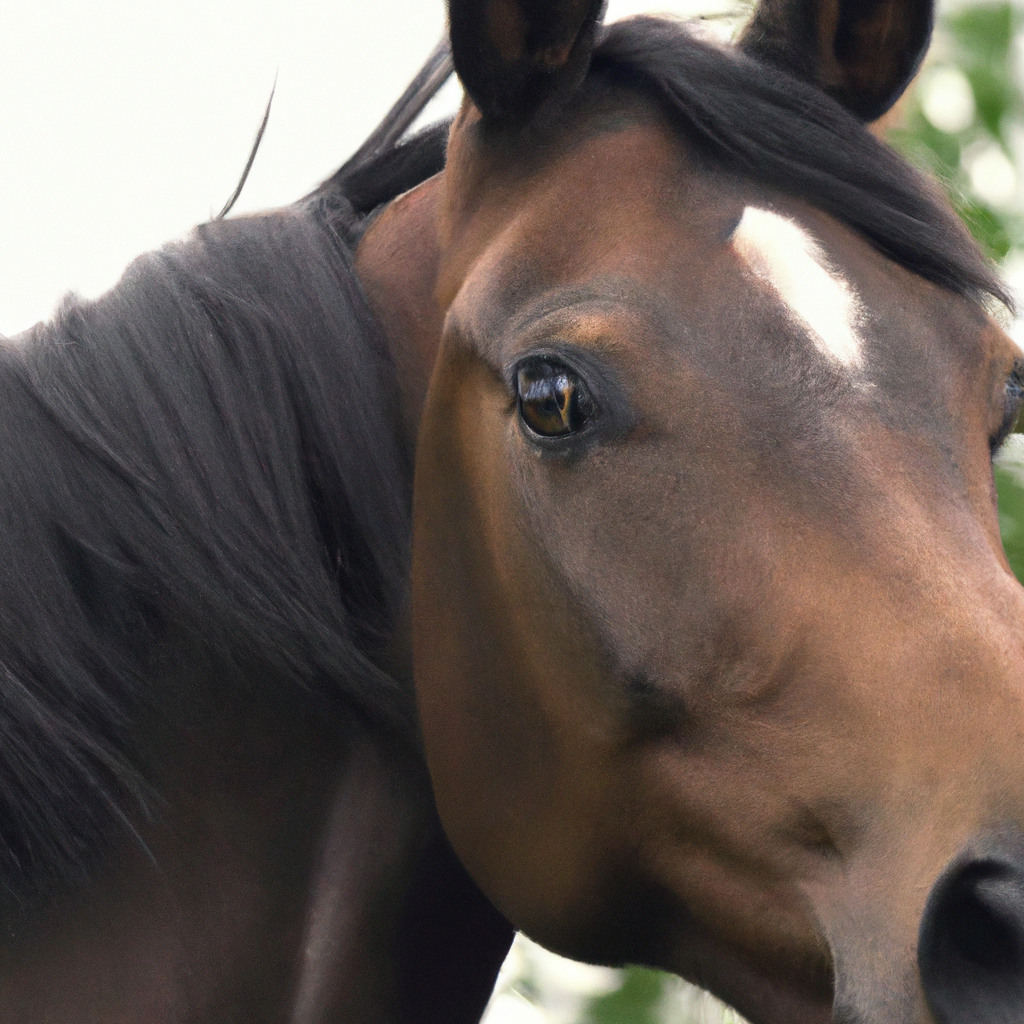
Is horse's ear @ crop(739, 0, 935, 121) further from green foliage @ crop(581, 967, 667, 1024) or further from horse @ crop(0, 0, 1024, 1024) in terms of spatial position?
green foliage @ crop(581, 967, 667, 1024)

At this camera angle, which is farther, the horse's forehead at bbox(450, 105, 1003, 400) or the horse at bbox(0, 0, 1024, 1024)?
the horse's forehead at bbox(450, 105, 1003, 400)

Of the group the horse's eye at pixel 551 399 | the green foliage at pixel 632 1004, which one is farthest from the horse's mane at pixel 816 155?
the green foliage at pixel 632 1004

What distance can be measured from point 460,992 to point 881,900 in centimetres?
91

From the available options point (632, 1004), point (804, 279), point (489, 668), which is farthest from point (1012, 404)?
point (632, 1004)

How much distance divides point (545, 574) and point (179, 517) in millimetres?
552

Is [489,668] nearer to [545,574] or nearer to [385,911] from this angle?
[545,574]

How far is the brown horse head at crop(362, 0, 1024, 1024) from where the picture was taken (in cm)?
135

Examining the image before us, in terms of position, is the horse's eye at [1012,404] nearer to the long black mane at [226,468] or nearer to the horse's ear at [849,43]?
the long black mane at [226,468]

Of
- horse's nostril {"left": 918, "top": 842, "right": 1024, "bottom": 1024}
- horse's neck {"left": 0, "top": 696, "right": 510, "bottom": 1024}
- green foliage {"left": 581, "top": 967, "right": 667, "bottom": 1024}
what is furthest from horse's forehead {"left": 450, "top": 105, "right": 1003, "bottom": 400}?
green foliage {"left": 581, "top": 967, "right": 667, "bottom": 1024}

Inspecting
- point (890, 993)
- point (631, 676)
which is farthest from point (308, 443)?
point (890, 993)

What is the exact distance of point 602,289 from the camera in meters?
1.64

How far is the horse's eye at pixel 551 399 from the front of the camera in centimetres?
162

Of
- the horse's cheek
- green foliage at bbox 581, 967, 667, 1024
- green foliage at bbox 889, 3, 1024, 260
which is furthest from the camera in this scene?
green foliage at bbox 889, 3, 1024, 260

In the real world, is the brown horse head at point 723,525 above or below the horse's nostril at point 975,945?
above
